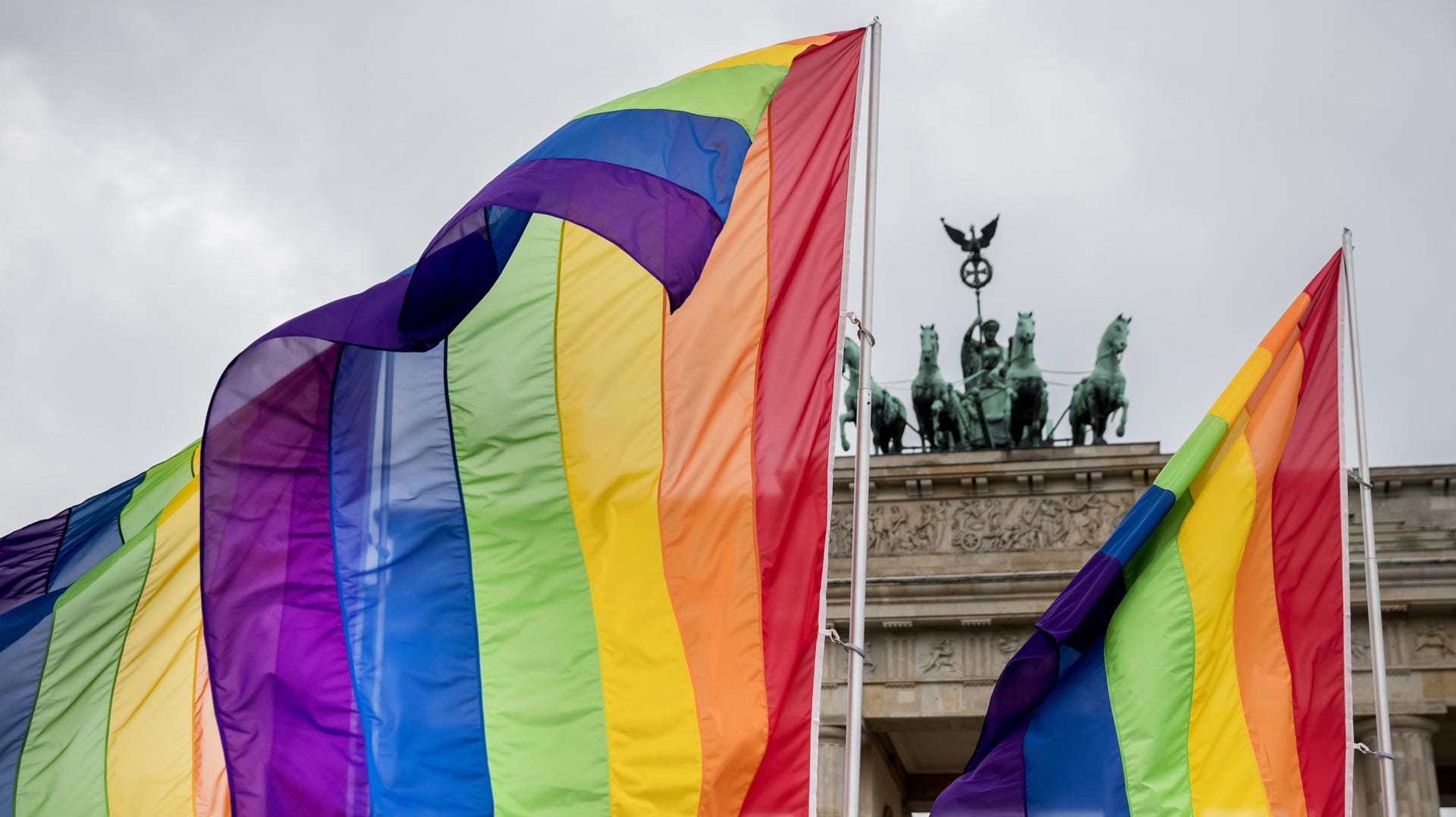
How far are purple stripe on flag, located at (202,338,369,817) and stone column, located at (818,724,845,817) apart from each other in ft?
54.6

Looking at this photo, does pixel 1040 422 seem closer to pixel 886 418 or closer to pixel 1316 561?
pixel 886 418

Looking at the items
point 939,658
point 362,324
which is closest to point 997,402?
point 939,658

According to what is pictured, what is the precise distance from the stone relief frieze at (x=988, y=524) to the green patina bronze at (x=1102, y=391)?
158 cm

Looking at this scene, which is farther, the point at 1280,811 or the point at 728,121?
the point at 1280,811

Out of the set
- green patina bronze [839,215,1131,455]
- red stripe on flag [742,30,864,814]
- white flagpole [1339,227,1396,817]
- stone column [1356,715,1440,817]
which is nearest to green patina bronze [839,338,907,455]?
green patina bronze [839,215,1131,455]

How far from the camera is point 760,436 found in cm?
697

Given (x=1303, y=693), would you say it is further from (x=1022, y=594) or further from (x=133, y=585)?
(x=1022, y=594)

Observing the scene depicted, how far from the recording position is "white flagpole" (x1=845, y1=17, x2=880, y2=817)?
6.37 meters

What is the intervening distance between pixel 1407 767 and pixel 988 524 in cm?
668

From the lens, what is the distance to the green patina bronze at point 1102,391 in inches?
1026

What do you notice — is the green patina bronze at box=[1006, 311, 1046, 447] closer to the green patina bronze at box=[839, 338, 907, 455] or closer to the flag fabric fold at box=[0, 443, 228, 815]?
the green patina bronze at box=[839, 338, 907, 455]

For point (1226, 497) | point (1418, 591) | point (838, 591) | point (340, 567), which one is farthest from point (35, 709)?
point (1418, 591)

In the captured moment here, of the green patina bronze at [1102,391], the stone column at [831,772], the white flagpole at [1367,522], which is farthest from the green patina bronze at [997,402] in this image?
the white flagpole at [1367,522]

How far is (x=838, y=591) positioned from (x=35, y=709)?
57.0 ft
